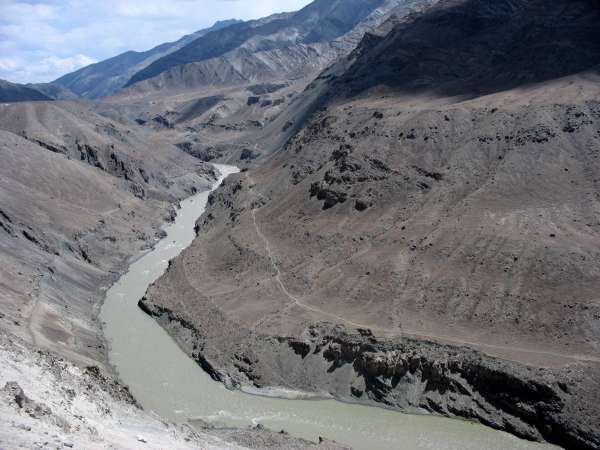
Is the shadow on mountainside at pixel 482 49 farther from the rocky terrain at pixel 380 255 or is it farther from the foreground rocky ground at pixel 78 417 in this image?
the foreground rocky ground at pixel 78 417

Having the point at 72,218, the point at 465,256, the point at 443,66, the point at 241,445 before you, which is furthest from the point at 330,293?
the point at 443,66

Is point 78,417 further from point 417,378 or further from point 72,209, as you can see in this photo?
point 72,209

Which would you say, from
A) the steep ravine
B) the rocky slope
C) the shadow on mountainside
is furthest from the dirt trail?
the shadow on mountainside

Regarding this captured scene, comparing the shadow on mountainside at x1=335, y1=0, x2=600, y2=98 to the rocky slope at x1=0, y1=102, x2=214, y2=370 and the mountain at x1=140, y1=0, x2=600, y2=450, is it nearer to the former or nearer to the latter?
the mountain at x1=140, y1=0, x2=600, y2=450

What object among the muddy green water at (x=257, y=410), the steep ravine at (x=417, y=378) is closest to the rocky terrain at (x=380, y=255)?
the steep ravine at (x=417, y=378)

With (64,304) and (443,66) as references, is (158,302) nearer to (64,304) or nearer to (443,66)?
(64,304)

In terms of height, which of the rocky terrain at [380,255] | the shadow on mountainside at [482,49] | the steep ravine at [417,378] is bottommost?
the steep ravine at [417,378]
